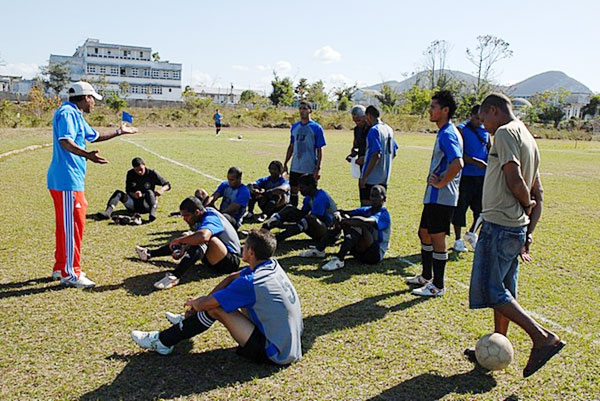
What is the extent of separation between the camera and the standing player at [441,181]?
5.62 m

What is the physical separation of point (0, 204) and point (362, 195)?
8.01 m

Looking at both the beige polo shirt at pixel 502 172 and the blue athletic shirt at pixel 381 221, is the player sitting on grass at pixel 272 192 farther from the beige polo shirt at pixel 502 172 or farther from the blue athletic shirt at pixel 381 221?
the beige polo shirt at pixel 502 172

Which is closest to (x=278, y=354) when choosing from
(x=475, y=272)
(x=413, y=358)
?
(x=413, y=358)

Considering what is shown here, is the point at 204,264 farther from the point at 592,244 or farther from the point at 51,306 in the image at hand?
the point at 592,244

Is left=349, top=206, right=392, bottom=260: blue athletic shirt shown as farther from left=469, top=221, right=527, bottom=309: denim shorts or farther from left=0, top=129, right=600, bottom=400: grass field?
left=469, top=221, right=527, bottom=309: denim shorts

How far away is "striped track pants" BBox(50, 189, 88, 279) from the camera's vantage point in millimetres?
5719

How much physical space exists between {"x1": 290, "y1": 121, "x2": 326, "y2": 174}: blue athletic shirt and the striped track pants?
4.14 meters

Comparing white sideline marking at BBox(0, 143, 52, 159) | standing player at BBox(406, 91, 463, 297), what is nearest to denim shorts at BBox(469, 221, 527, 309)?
standing player at BBox(406, 91, 463, 297)

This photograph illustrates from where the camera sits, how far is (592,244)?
9117mm

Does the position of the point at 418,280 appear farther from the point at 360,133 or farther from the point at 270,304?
the point at 360,133

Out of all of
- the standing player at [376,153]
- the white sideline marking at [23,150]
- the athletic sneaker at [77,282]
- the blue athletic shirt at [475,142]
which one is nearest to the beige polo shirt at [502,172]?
the standing player at [376,153]

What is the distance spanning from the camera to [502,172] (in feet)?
13.0

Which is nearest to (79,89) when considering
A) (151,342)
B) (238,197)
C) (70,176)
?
(70,176)

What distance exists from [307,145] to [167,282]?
4.00 metres
